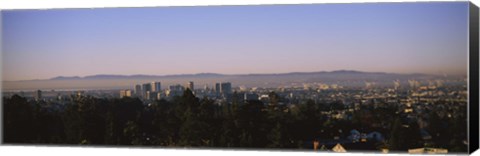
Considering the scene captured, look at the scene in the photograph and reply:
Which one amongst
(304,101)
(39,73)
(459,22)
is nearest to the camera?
(459,22)

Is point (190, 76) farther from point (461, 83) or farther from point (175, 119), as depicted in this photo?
point (461, 83)

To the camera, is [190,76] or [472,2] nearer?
[472,2]

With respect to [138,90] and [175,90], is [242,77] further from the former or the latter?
[138,90]

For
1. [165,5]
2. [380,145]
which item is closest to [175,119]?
[165,5]

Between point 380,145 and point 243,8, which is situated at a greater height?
point 243,8

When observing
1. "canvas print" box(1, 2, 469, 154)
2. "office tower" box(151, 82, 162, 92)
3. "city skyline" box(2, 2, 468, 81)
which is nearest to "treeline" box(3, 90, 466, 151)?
"canvas print" box(1, 2, 469, 154)

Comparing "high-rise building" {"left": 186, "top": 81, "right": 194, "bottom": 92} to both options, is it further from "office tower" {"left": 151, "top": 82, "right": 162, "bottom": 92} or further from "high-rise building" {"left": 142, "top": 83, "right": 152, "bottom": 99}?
"high-rise building" {"left": 142, "top": 83, "right": 152, "bottom": 99}
